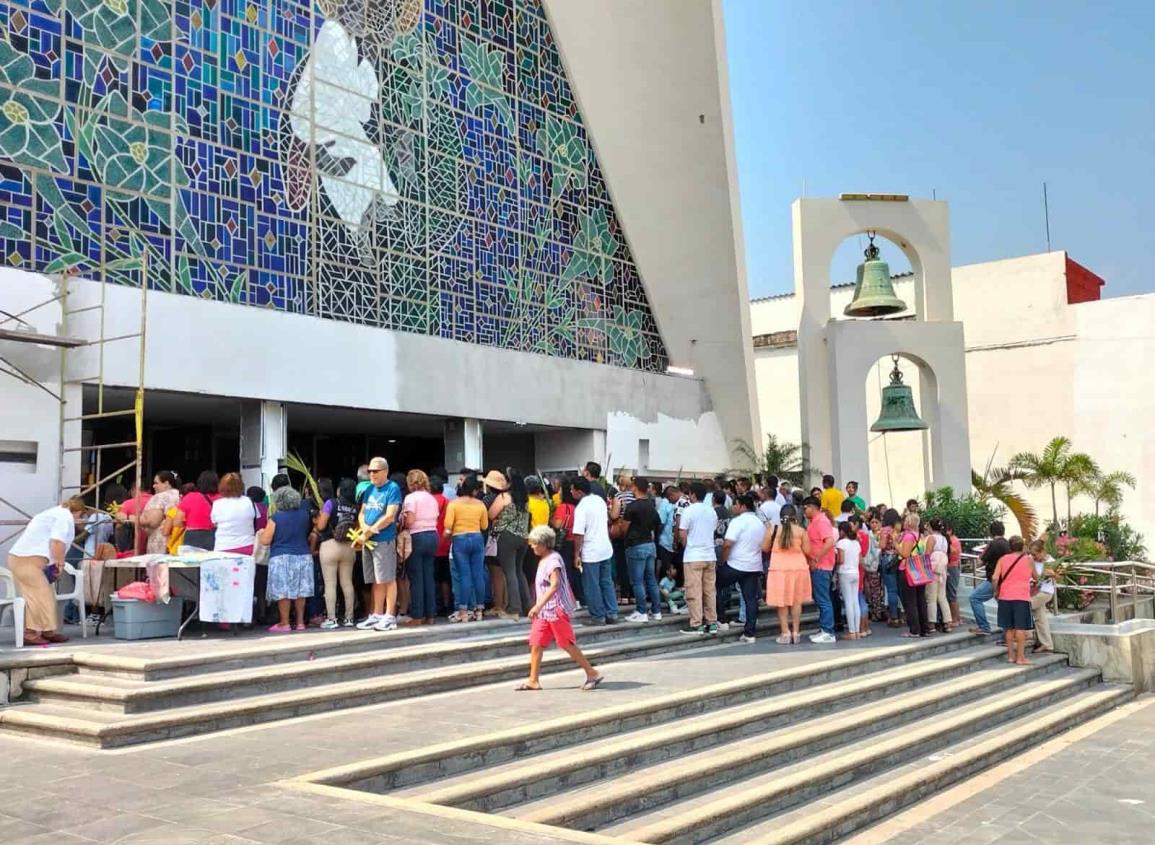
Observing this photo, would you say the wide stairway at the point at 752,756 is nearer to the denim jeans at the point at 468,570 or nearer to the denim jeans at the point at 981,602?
the denim jeans at the point at 981,602

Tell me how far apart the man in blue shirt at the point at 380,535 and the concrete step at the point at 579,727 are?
112 inches

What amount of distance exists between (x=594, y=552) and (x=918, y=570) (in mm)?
3809

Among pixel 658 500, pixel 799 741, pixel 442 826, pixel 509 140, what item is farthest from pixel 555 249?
pixel 442 826

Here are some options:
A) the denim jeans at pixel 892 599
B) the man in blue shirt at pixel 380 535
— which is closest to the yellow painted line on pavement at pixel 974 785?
the denim jeans at pixel 892 599

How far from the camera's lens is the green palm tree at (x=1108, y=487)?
78.2 ft

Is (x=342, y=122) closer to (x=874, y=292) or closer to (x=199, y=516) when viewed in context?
(x=199, y=516)

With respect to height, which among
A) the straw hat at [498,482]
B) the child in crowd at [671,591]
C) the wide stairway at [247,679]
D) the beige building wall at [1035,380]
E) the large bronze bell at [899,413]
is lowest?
the wide stairway at [247,679]

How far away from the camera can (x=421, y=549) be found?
384 inches

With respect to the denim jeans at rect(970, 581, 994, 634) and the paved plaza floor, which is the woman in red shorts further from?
the denim jeans at rect(970, 581, 994, 634)

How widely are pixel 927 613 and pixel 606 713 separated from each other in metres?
6.03

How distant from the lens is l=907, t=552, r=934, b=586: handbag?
1162 centimetres

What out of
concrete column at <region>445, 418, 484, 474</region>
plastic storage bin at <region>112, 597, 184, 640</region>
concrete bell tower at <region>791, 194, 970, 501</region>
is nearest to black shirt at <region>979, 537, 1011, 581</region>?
concrete bell tower at <region>791, 194, 970, 501</region>

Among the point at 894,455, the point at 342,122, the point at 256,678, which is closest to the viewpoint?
the point at 256,678

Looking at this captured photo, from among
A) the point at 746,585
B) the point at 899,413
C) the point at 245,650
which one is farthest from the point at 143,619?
the point at 899,413
